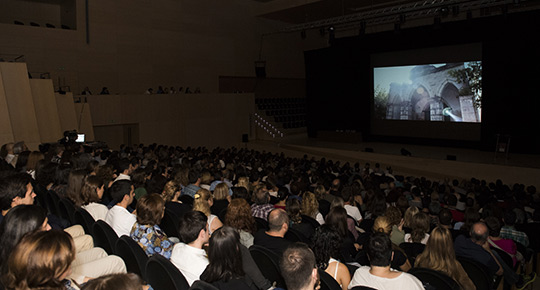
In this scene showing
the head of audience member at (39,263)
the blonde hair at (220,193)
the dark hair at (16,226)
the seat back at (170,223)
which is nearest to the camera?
the head of audience member at (39,263)

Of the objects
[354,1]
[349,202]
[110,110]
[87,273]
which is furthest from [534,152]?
[87,273]

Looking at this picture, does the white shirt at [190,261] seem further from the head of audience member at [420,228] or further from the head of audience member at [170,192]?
the head of audience member at [420,228]

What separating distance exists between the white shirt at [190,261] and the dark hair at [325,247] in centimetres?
86

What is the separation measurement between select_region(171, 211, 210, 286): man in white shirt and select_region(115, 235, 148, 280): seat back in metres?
0.22

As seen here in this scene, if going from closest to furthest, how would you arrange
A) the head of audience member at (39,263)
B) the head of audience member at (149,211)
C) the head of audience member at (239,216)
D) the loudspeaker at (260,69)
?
the head of audience member at (39,263) → the head of audience member at (149,211) → the head of audience member at (239,216) → the loudspeaker at (260,69)

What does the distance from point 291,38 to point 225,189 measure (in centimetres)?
2202

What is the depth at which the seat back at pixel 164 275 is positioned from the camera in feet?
8.48

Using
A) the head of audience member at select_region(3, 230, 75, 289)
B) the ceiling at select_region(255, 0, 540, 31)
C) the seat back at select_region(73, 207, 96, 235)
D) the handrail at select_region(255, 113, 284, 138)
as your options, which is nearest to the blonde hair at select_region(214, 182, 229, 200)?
the seat back at select_region(73, 207, 96, 235)

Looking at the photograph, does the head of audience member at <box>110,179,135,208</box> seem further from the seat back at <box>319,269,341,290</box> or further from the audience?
the seat back at <box>319,269,341,290</box>

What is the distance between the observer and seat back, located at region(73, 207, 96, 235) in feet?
12.5

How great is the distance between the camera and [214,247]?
2.74 meters

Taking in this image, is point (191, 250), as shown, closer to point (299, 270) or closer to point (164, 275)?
point (164, 275)

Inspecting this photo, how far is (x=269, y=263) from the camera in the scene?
3389 millimetres

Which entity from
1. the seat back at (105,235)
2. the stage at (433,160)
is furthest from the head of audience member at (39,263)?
the stage at (433,160)
